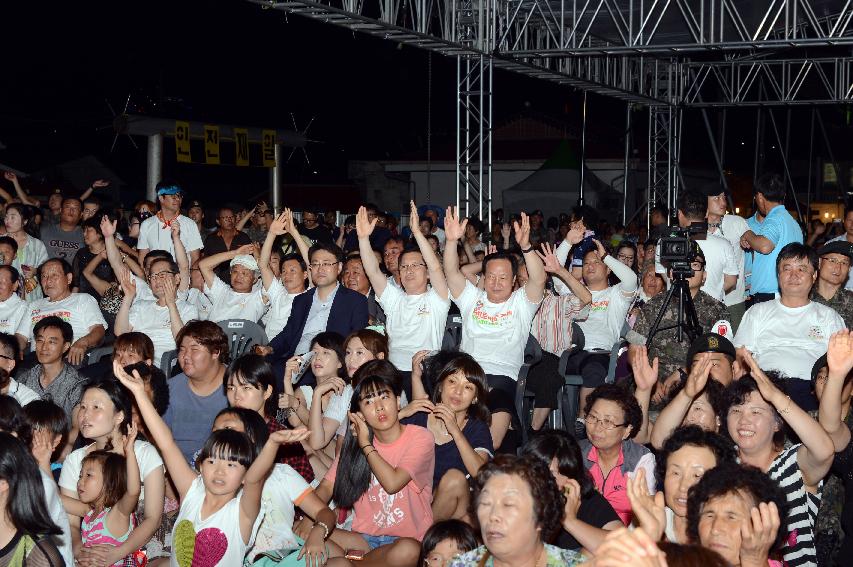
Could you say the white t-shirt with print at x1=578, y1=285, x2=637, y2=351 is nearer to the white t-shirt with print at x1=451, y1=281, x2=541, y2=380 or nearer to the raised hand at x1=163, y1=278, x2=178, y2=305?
the white t-shirt with print at x1=451, y1=281, x2=541, y2=380

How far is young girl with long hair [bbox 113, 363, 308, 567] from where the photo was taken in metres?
4.27

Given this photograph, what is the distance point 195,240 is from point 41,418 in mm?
4562

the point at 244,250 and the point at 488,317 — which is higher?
the point at 244,250

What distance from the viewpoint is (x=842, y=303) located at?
6.30 m

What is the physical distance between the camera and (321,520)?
4.48 metres

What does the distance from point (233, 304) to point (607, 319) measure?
9.05 feet

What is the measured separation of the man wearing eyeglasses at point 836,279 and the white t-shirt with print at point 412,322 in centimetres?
228

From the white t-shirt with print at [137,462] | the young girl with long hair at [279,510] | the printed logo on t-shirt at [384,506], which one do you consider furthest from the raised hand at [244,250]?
the printed logo on t-shirt at [384,506]

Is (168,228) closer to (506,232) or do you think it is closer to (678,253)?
(678,253)

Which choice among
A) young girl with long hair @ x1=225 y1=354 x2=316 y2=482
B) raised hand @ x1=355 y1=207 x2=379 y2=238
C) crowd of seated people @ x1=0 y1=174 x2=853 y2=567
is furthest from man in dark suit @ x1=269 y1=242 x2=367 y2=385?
young girl with long hair @ x1=225 y1=354 x2=316 y2=482

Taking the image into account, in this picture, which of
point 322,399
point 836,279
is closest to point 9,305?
point 322,399


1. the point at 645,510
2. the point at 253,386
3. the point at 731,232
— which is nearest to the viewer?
the point at 645,510

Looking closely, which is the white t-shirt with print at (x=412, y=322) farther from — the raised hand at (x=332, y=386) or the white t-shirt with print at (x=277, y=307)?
the raised hand at (x=332, y=386)

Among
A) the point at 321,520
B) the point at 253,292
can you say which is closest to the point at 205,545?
the point at 321,520
